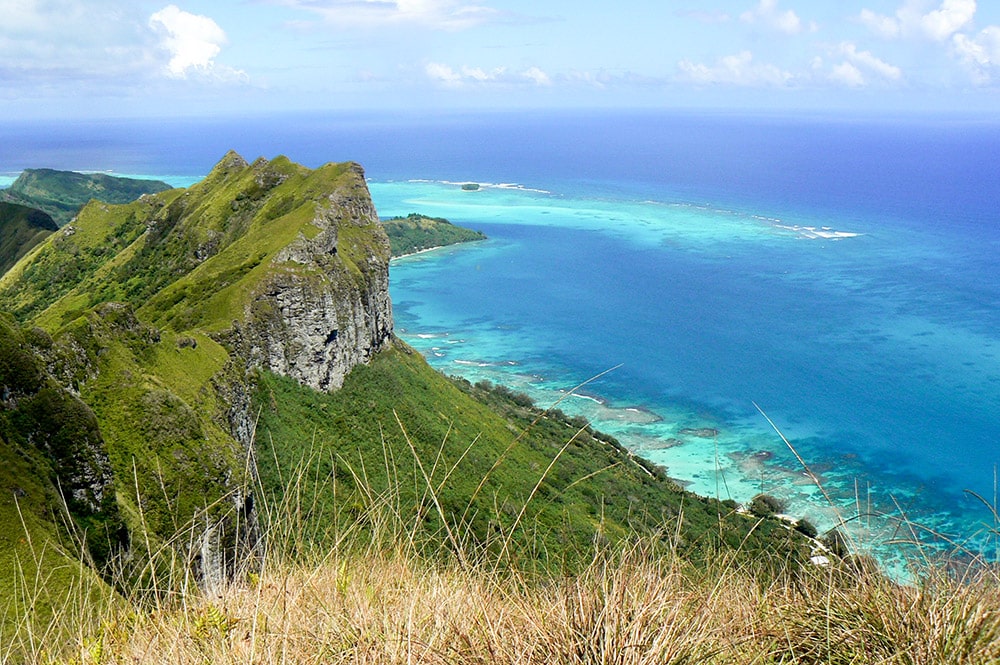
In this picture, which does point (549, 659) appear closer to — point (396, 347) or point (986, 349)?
point (396, 347)

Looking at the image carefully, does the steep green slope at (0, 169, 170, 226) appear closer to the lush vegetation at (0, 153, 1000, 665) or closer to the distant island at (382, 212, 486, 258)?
the distant island at (382, 212, 486, 258)

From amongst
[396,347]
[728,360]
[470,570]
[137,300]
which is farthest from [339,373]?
[728,360]

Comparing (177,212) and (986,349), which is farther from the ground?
(177,212)

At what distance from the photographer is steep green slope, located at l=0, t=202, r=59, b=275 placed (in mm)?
71062

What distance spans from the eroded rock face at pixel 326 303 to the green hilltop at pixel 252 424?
105 millimetres

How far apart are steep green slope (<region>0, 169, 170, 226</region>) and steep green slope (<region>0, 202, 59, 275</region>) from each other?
57978 mm

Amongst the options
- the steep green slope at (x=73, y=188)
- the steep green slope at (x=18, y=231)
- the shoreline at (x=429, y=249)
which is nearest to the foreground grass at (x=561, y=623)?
the steep green slope at (x=18, y=231)

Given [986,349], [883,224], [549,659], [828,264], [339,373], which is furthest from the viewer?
[883,224]

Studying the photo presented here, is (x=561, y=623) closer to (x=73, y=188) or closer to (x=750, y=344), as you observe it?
(x=750, y=344)

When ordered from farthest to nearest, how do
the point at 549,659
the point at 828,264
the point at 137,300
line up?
1. the point at 828,264
2. the point at 137,300
3. the point at 549,659

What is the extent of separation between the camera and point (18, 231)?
75312mm

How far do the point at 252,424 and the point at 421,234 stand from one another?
309ft

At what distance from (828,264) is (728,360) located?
40.8 metres

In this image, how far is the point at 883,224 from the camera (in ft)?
413
